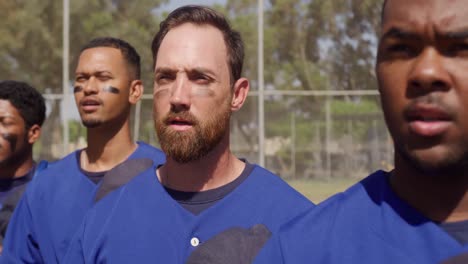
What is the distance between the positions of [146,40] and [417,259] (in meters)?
16.5

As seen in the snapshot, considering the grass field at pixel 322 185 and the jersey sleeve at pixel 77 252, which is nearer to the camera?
the jersey sleeve at pixel 77 252

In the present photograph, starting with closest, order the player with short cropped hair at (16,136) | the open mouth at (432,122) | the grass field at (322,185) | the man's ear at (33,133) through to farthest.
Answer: the open mouth at (432,122) → the player with short cropped hair at (16,136) → the man's ear at (33,133) → the grass field at (322,185)

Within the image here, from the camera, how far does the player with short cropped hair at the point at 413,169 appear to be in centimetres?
142

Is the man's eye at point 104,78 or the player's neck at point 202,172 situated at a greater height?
the man's eye at point 104,78

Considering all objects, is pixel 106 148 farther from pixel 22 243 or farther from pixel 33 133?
pixel 33 133

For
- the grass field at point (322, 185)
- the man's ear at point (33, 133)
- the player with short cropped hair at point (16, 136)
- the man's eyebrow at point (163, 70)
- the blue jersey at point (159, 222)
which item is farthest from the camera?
the grass field at point (322, 185)

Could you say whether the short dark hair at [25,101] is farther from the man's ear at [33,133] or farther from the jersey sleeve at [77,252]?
the jersey sleeve at [77,252]

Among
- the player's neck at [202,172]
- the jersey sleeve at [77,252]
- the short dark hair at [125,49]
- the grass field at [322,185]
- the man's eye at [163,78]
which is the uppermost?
the short dark hair at [125,49]

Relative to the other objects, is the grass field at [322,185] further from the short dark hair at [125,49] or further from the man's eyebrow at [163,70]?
the man's eyebrow at [163,70]

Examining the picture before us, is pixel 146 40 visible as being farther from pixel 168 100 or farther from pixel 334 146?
pixel 168 100

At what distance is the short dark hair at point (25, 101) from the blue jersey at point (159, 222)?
2.59m

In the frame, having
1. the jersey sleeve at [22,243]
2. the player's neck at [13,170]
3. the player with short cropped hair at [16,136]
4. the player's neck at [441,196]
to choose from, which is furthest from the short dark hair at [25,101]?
the player's neck at [441,196]

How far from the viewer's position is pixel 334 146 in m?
16.0

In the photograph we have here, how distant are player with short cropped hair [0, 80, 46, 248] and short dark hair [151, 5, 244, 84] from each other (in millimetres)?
2305
